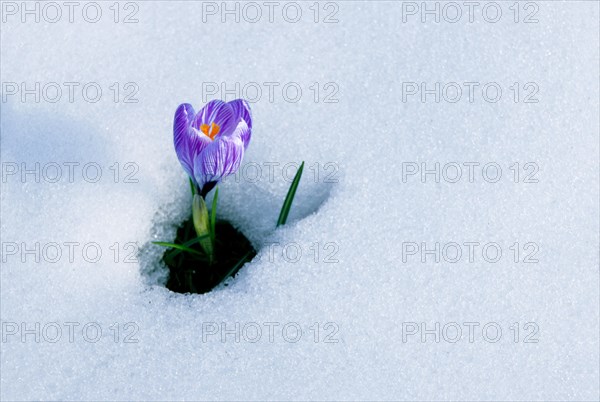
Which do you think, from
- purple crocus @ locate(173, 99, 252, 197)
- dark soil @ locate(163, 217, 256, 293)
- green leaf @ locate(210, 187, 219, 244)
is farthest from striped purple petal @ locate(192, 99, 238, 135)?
dark soil @ locate(163, 217, 256, 293)

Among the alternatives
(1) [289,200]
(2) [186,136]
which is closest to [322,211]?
(1) [289,200]

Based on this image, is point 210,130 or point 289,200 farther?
point 289,200

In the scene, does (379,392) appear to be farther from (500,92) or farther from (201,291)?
(500,92)

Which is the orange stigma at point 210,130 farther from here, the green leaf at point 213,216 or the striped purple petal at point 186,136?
the green leaf at point 213,216

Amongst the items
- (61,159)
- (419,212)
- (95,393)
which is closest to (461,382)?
(419,212)

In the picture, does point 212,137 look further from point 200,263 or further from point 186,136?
point 200,263

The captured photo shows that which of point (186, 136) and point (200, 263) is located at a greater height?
point (186, 136)

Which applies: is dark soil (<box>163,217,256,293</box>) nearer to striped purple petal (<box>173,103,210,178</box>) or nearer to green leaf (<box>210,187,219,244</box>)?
green leaf (<box>210,187,219,244</box>)
